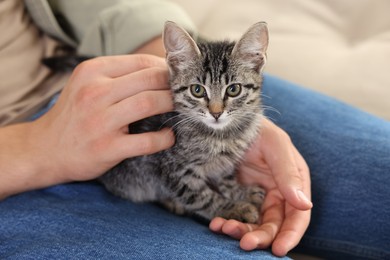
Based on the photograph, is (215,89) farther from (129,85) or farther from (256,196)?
(256,196)

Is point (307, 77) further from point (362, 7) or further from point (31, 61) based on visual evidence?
point (31, 61)

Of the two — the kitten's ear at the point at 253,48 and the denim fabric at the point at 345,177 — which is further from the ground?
the kitten's ear at the point at 253,48

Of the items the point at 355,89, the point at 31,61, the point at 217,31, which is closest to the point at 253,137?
the point at 355,89

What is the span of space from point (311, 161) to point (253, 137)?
0.59 ft

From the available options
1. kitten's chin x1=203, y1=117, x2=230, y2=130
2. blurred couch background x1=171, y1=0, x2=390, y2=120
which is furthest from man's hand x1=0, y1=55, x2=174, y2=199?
blurred couch background x1=171, y1=0, x2=390, y2=120

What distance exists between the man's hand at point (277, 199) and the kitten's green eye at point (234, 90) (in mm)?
153

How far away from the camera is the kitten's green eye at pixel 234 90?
1068 mm

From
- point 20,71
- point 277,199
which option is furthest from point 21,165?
point 277,199

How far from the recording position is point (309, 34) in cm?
179

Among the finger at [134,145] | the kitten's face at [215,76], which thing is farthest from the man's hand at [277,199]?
the finger at [134,145]

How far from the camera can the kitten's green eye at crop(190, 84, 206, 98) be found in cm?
107

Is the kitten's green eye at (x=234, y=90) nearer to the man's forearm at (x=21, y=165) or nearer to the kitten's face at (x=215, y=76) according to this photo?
the kitten's face at (x=215, y=76)

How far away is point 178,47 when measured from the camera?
1.07 m

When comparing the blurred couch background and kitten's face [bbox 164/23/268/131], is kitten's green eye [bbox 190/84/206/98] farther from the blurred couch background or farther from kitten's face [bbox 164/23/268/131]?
the blurred couch background
